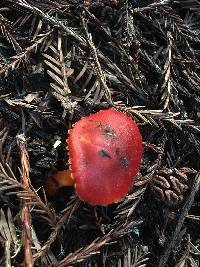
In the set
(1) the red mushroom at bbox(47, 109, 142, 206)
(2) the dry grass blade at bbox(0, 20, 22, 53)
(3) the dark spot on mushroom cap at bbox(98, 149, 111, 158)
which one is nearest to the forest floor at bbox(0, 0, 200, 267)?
(2) the dry grass blade at bbox(0, 20, 22, 53)

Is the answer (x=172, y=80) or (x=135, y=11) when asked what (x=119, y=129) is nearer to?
(x=172, y=80)

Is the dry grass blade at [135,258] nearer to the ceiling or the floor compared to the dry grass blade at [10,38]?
nearer to the floor

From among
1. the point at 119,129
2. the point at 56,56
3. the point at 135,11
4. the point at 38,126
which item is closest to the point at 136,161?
the point at 119,129

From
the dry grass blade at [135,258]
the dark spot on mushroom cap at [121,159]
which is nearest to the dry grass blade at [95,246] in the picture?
the dry grass blade at [135,258]

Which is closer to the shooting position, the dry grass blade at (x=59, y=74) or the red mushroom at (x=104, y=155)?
the red mushroom at (x=104, y=155)

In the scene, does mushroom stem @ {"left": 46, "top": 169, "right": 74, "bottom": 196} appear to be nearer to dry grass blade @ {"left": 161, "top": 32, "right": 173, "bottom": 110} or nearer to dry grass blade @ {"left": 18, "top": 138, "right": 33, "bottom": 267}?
dry grass blade @ {"left": 18, "top": 138, "right": 33, "bottom": 267}

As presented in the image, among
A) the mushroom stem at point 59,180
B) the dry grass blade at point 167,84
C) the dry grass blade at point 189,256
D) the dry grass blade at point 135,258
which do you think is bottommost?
the dry grass blade at point 189,256

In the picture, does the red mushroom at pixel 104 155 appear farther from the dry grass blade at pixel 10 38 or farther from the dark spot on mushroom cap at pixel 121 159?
the dry grass blade at pixel 10 38
